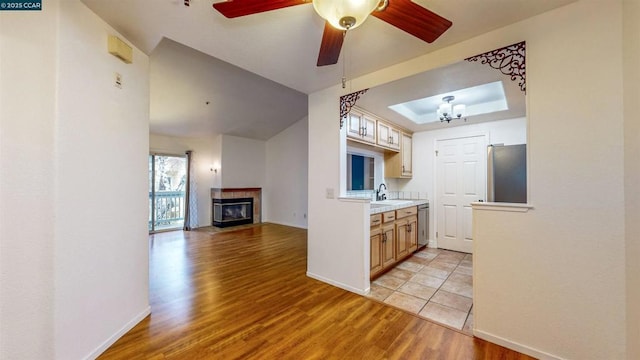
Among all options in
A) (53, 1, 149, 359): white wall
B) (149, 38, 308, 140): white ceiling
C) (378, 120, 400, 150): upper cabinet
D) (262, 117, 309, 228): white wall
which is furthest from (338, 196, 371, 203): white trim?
(262, 117, 309, 228): white wall

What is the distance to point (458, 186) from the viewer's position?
14.1 feet

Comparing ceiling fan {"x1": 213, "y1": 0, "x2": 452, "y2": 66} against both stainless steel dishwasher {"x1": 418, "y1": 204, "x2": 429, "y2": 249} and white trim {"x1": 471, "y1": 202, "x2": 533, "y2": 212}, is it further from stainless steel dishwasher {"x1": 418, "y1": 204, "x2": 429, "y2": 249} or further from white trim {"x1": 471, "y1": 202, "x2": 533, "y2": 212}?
stainless steel dishwasher {"x1": 418, "y1": 204, "x2": 429, "y2": 249}

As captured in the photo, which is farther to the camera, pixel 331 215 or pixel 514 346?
pixel 331 215

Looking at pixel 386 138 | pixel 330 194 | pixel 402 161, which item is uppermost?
pixel 386 138

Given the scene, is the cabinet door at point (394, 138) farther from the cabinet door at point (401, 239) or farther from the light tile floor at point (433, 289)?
the light tile floor at point (433, 289)

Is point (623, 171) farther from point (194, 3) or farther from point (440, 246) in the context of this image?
point (440, 246)

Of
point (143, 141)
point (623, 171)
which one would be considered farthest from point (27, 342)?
point (623, 171)

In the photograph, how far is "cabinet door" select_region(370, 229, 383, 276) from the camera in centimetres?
290

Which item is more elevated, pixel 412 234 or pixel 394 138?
pixel 394 138

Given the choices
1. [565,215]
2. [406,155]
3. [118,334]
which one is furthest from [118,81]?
[406,155]

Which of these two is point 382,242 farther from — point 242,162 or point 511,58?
point 242,162

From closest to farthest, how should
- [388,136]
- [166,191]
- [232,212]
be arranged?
[388,136] < [166,191] < [232,212]

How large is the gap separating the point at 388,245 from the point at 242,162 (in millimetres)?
5116

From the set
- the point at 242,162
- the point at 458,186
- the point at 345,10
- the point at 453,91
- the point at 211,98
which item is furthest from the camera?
the point at 242,162
